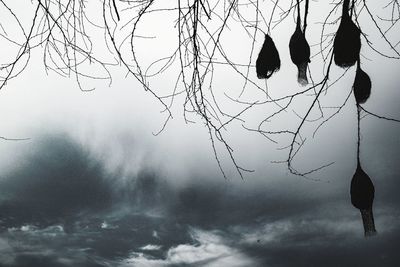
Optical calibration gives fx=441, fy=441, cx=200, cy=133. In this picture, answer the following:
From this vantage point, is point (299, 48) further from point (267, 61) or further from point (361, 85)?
point (361, 85)

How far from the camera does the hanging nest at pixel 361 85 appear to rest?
1683 mm

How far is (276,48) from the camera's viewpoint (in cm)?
174

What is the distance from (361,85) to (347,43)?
0.21 metres

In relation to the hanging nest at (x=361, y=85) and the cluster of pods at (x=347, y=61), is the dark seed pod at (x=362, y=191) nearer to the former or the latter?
the cluster of pods at (x=347, y=61)

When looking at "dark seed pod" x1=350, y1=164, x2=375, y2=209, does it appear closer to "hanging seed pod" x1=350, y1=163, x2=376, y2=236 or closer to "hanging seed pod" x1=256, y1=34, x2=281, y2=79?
"hanging seed pod" x1=350, y1=163, x2=376, y2=236

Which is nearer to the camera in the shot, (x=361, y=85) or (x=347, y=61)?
(x=347, y=61)

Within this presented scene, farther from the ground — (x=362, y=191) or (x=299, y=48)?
(x=299, y=48)

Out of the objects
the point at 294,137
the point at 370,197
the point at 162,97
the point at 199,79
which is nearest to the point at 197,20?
the point at 199,79

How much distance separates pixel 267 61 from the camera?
5.58 feet

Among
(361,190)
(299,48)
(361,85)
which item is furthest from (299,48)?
(361,190)

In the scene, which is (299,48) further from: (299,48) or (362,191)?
(362,191)

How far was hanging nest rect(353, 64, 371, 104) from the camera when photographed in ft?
5.52

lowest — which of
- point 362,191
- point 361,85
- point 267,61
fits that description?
point 362,191

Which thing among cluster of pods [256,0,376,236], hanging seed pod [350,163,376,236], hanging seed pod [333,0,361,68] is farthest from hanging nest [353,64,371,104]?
hanging seed pod [350,163,376,236]
